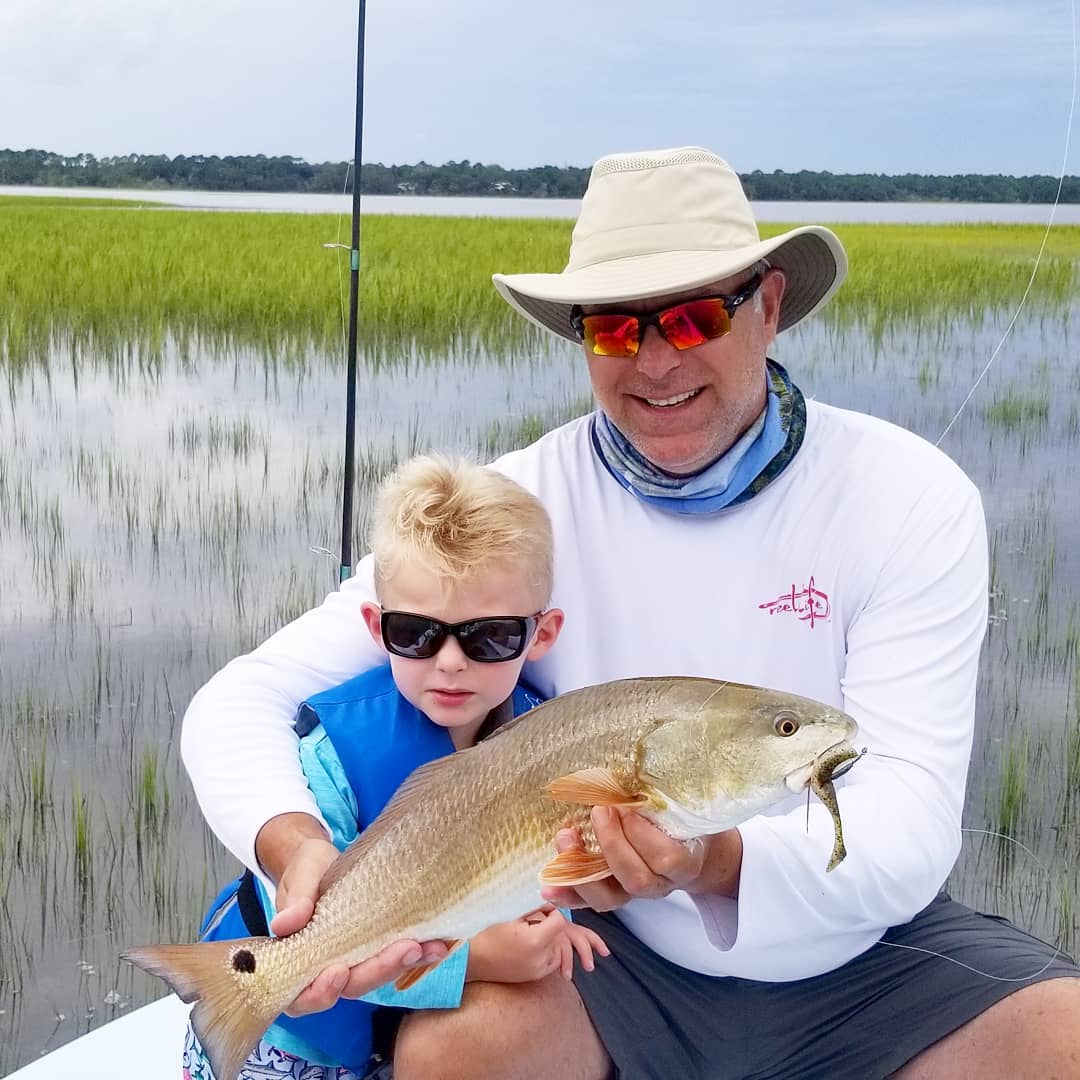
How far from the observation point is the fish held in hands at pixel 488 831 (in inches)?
74.2

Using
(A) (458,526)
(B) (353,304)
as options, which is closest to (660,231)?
(A) (458,526)

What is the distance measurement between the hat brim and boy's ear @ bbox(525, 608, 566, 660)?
580 millimetres

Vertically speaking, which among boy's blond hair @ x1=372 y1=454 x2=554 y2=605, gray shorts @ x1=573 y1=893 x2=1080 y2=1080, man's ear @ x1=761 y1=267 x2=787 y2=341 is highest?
man's ear @ x1=761 y1=267 x2=787 y2=341

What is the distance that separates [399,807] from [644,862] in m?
0.45

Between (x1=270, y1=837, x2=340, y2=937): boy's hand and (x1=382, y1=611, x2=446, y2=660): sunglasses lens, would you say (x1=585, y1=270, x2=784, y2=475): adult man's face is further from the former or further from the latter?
(x1=270, y1=837, x2=340, y2=937): boy's hand

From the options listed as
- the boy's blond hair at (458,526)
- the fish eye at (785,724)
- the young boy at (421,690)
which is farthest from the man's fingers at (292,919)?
the fish eye at (785,724)

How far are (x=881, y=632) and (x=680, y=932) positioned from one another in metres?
0.63

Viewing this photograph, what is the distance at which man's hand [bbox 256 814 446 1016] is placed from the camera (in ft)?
6.82

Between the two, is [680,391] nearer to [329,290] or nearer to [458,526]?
[458,526]

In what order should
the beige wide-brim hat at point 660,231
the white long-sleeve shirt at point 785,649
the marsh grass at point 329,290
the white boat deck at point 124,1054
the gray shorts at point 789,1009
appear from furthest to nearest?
1. the marsh grass at point 329,290
2. the white boat deck at point 124,1054
3. the beige wide-brim hat at point 660,231
4. the gray shorts at point 789,1009
5. the white long-sleeve shirt at point 785,649

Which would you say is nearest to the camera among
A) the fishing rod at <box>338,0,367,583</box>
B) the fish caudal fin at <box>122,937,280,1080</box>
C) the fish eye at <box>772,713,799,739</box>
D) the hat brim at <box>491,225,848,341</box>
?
the fish eye at <box>772,713,799,739</box>

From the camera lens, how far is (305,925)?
209 centimetres

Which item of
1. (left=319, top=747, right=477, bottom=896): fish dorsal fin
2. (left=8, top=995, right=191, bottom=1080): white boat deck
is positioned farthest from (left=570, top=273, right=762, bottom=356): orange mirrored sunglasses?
(left=8, top=995, right=191, bottom=1080): white boat deck

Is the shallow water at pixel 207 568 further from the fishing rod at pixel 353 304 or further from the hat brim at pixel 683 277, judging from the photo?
Answer: the hat brim at pixel 683 277
